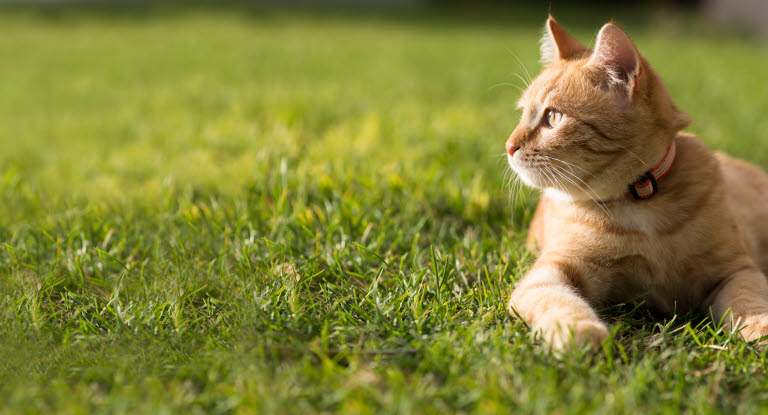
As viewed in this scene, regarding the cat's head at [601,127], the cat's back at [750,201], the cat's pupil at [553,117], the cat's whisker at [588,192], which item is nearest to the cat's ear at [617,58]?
the cat's head at [601,127]

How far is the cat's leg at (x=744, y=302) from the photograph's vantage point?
1594mm

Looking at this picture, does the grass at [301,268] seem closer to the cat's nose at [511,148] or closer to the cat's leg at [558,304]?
the cat's leg at [558,304]

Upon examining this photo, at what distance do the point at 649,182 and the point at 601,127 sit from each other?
9.7 inches

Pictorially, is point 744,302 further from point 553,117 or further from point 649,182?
point 553,117

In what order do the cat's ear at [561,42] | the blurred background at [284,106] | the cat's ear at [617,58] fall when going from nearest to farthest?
1. the cat's ear at [617,58]
2. the cat's ear at [561,42]
3. the blurred background at [284,106]

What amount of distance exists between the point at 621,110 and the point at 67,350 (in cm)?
172

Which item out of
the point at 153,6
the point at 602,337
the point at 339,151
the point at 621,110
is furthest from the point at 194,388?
the point at 153,6

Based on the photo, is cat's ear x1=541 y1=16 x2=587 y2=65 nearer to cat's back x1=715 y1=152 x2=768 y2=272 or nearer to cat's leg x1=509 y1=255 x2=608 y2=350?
cat's back x1=715 y1=152 x2=768 y2=272

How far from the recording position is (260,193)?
277 centimetres

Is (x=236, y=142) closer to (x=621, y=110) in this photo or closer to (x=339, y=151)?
(x=339, y=151)

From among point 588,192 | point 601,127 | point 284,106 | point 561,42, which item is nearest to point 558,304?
point 588,192

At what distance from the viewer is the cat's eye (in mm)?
1868

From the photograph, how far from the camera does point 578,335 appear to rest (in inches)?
57.5

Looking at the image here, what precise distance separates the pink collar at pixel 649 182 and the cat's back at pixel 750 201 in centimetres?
33
